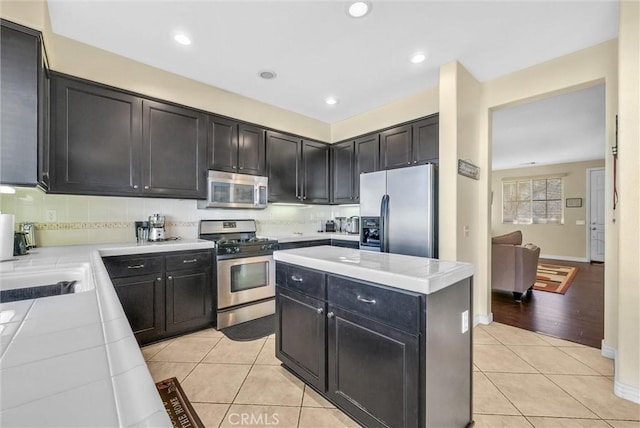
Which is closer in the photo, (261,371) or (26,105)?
(26,105)

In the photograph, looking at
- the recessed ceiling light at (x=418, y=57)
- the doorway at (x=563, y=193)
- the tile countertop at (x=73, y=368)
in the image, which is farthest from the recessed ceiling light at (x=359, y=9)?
the tile countertop at (x=73, y=368)

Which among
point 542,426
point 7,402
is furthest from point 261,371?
point 7,402

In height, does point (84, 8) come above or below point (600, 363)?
above

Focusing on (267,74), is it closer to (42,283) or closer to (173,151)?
(173,151)

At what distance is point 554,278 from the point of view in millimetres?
5391

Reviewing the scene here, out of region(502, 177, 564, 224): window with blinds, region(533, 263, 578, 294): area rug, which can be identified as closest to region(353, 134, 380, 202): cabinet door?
region(533, 263, 578, 294): area rug

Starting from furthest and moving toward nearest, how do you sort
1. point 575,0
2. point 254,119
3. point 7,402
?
point 254,119
point 575,0
point 7,402

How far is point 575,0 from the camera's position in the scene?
6.60 ft

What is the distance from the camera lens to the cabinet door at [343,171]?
427 centimetres

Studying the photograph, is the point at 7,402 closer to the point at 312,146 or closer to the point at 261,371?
the point at 261,371

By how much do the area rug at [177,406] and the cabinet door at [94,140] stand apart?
1.81m

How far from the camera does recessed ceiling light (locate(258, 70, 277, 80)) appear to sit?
301 centimetres

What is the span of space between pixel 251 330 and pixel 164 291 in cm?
97

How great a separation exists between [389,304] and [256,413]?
1154 millimetres
